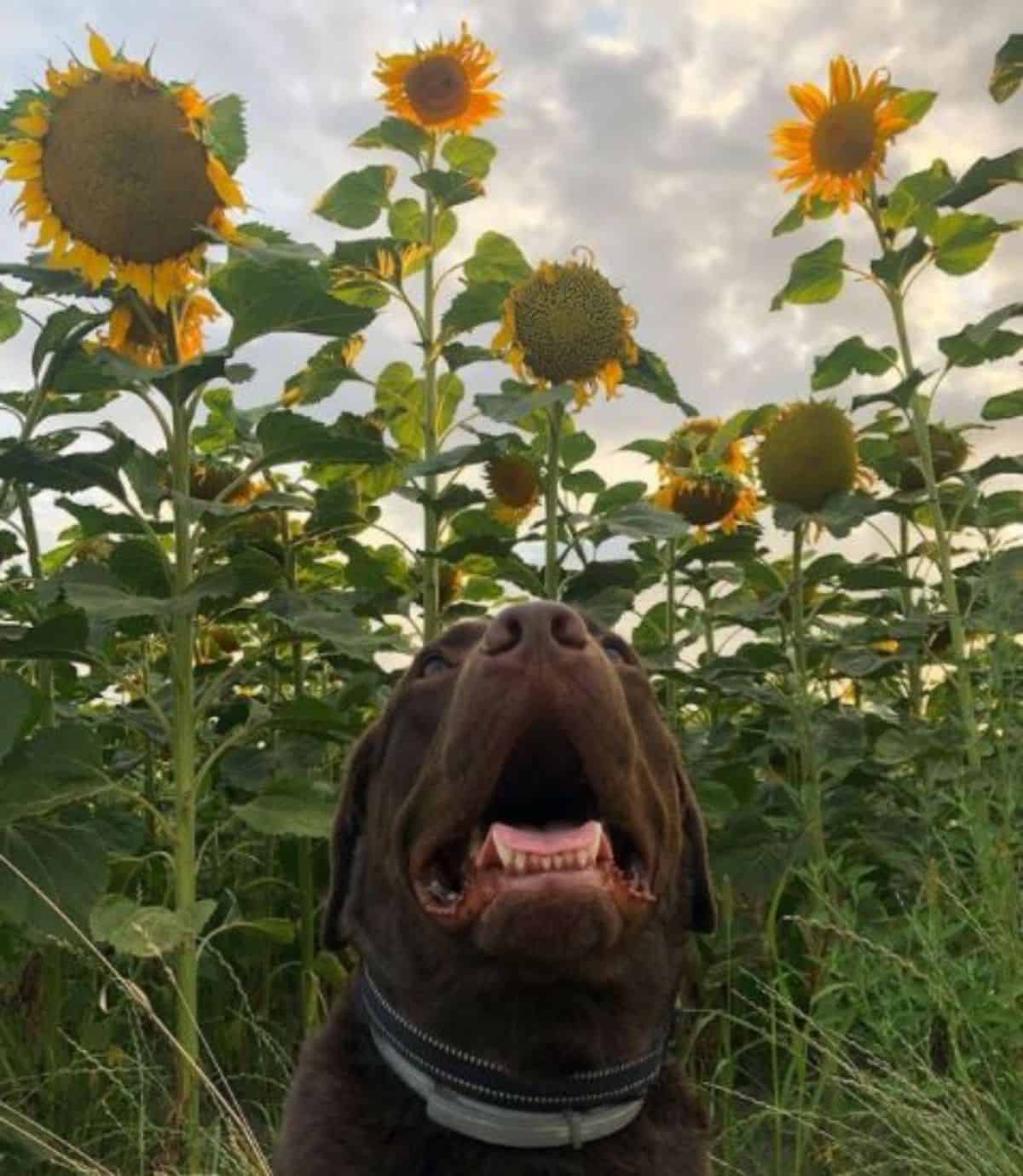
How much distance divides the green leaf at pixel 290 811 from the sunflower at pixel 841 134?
2.63m

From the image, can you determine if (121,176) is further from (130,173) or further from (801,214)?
(801,214)

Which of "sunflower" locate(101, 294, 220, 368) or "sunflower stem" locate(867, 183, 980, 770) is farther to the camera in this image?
"sunflower stem" locate(867, 183, 980, 770)

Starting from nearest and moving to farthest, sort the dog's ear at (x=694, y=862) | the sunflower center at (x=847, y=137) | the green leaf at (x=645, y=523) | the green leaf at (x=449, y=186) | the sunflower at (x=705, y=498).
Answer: the dog's ear at (x=694, y=862) < the green leaf at (x=645, y=523) < the green leaf at (x=449, y=186) < the sunflower center at (x=847, y=137) < the sunflower at (x=705, y=498)

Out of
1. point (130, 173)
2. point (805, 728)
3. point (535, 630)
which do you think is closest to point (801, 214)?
point (805, 728)

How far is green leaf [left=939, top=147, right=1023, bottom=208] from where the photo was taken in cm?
418

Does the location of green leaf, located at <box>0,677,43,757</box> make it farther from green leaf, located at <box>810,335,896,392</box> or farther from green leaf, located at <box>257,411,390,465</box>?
green leaf, located at <box>810,335,896,392</box>

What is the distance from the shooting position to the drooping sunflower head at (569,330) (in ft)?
14.1

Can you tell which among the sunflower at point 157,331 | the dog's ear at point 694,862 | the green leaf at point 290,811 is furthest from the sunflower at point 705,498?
the dog's ear at point 694,862

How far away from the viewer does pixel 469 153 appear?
487 centimetres

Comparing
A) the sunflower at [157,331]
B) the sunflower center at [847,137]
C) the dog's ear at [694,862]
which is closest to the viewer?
the dog's ear at [694,862]

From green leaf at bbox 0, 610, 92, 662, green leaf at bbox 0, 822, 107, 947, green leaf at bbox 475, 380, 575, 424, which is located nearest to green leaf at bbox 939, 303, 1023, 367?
green leaf at bbox 475, 380, 575, 424

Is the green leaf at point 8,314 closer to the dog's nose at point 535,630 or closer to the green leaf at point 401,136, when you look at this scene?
the green leaf at point 401,136

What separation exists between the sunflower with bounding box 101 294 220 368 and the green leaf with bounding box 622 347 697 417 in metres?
1.26

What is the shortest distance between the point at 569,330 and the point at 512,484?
26.2 inches
